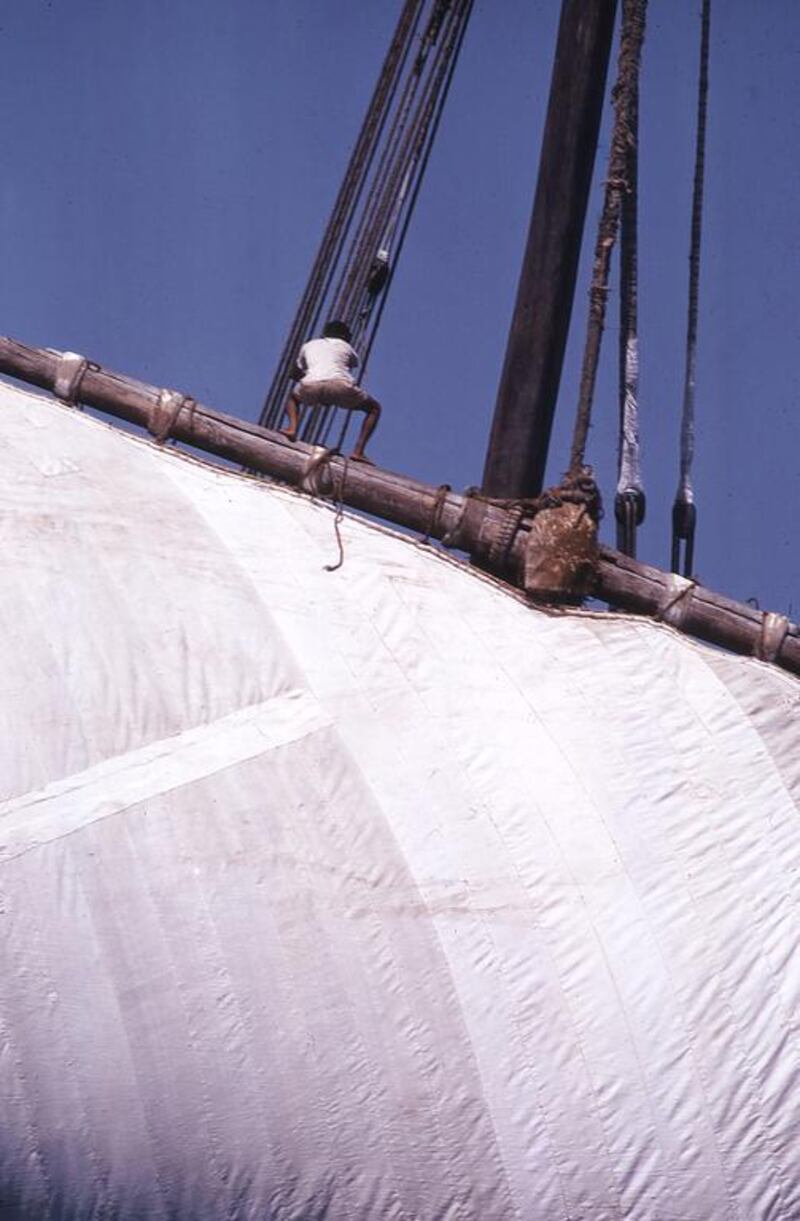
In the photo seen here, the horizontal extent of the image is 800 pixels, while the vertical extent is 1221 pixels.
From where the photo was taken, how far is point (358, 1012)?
14.0 ft

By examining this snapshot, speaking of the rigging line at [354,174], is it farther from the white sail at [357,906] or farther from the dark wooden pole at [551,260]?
the white sail at [357,906]

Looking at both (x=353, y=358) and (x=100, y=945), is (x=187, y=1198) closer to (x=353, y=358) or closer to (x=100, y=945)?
(x=100, y=945)

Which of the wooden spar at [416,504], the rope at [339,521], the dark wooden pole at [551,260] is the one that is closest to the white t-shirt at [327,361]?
the dark wooden pole at [551,260]

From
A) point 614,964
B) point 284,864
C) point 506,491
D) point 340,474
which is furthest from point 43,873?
point 506,491

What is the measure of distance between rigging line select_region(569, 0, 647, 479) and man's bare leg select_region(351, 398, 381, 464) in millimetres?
809

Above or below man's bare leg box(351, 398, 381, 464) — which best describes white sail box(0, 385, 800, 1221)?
below

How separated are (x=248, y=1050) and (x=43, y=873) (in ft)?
2.20

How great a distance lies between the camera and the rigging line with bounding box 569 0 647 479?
6172mm

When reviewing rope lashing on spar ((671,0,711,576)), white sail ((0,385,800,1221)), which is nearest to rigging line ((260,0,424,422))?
rope lashing on spar ((671,0,711,576))

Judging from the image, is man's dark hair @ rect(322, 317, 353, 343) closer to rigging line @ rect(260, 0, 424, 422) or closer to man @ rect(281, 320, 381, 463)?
man @ rect(281, 320, 381, 463)

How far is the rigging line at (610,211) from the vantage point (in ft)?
20.2


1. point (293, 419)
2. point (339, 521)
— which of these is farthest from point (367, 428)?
point (339, 521)

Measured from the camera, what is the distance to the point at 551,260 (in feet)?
23.1

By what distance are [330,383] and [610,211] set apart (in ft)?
4.38
